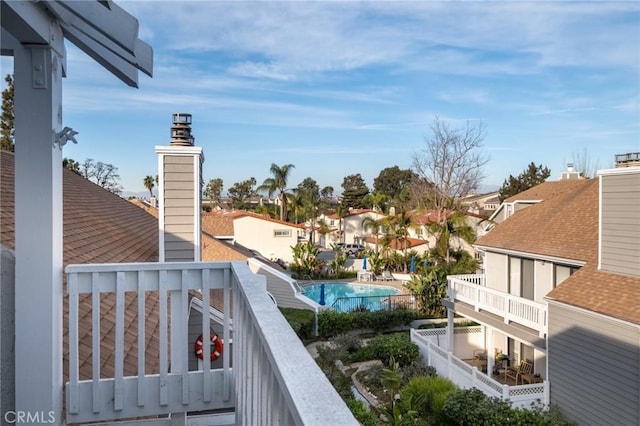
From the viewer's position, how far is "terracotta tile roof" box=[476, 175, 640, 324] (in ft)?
31.6

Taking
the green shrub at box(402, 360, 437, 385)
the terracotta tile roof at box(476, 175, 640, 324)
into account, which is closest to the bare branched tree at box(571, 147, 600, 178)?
the terracotta tile roof at box(476, 175, 640, 324)

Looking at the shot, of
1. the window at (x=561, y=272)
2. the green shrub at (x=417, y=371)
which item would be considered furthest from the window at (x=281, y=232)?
the window at (x=561, y=272)

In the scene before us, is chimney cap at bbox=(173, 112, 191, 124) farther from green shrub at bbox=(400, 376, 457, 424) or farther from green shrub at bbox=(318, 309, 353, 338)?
green shrub at bbox=(318, 309, 353, 338)

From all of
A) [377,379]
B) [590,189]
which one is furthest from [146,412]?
[590,189]

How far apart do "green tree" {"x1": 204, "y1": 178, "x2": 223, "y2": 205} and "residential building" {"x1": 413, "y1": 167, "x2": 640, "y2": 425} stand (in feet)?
207

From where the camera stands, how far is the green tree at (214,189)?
7469 cm

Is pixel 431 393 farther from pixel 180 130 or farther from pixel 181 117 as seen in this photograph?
pixel 181 117

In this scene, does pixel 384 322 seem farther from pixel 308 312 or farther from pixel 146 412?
pixel 146 412

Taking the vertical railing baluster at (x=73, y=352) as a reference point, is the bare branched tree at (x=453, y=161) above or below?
above

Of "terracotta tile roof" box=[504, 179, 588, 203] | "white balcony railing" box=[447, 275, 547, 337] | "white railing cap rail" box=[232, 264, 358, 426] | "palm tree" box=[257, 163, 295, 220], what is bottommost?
"white balcony railing" box=[447, 275, 547, 337]

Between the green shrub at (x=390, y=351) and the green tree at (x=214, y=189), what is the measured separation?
61420 mm

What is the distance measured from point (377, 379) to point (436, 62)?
22.1m

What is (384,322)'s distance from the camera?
19.5 metres

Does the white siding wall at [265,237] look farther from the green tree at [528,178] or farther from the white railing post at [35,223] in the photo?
the green tree at [528,178]
